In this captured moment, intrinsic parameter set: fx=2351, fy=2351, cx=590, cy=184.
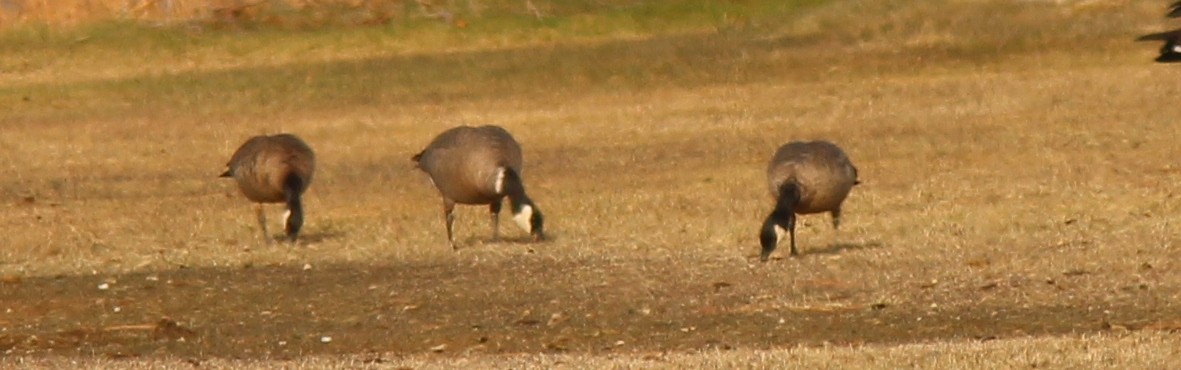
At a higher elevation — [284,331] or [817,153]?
[817,153]

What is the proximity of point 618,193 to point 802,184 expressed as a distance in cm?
553

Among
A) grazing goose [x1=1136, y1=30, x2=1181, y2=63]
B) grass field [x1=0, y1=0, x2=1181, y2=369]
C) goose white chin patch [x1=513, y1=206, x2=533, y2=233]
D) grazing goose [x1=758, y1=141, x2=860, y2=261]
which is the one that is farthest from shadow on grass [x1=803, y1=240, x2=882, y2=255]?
grazing goose [x1=1136, y1=30, x2=1181, y2=63]

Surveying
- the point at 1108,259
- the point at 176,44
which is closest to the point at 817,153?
the point at 1108,259

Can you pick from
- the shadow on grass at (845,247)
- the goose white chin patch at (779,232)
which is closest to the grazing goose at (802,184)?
the goose white chin patch at (779,232)

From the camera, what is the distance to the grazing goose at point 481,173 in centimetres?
1553

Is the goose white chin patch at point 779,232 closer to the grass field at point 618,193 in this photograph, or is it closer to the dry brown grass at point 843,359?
the grass field at point 618,193

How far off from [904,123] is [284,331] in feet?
43.8

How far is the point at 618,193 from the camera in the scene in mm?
19781

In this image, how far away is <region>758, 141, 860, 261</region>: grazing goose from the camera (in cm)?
1403

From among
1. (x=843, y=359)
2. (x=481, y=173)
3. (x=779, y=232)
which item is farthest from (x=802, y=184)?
(x=843, y=359)

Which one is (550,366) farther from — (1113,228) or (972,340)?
(1113,228)

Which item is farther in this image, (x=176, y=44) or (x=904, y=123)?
(x=176, y=44)

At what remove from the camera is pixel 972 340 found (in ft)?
36.3

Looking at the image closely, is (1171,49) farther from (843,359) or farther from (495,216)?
(843,359)
